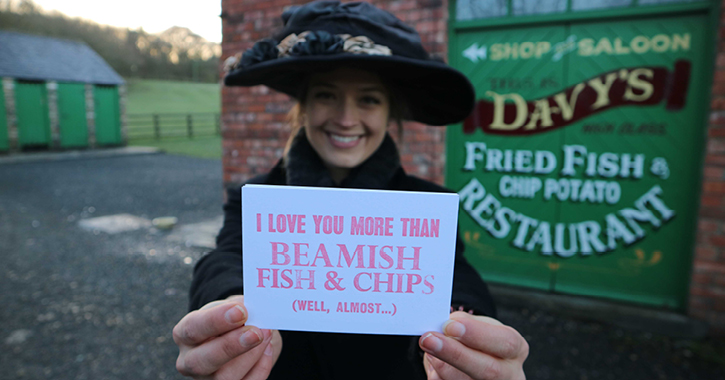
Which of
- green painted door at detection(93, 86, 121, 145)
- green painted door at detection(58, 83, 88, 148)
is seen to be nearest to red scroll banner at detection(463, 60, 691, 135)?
green painted door at detection(58, 83, 88, 148)

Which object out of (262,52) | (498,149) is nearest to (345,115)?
(262,52)

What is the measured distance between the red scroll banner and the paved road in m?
1.53

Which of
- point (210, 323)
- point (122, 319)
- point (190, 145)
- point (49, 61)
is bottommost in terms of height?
point (122, 319)

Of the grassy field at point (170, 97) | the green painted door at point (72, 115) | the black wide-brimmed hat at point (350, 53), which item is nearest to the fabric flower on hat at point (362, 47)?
the black wide-brimmed hat at point (350, 53)

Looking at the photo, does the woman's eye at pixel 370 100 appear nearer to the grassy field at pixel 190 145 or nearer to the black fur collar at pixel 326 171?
the black fur collar at pixel 326 171

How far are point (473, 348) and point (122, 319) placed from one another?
343 centimetres

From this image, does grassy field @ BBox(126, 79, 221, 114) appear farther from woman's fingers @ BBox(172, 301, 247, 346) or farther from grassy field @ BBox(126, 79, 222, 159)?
woman's fingers @ BBox(172, 301, 247, 346)

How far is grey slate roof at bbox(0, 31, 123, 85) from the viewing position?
15.4 meters

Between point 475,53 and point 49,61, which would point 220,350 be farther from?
point 49,61

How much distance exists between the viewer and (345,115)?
1325 millimetres

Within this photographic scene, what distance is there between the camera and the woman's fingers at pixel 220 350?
83 centimetres

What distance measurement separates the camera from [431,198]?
0.84 meters

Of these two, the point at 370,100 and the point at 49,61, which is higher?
the point at 49,61

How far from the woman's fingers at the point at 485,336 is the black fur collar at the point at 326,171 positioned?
608 millimetres
